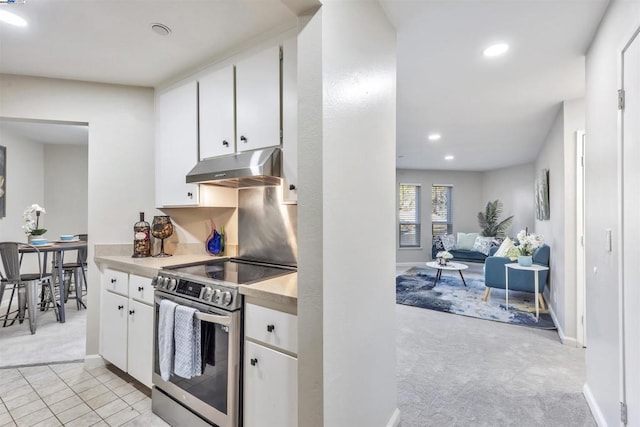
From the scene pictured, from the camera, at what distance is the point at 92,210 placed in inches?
105

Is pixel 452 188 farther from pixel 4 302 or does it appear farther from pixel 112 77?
pixel 4 302

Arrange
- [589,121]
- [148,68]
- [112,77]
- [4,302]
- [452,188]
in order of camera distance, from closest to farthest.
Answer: [589,121] < [148,68] < [112,77] < [4,302] < [452,188]

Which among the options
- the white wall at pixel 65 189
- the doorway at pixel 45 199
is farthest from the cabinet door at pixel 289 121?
the white wall at pixel 65 189

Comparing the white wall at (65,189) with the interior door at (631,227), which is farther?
the white wall at (65,189)

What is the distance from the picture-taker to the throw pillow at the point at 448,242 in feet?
25.0

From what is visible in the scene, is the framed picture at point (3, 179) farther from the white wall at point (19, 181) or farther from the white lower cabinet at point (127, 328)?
the white lower cabinet at point (127, 328)

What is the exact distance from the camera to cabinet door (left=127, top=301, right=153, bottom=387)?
2.11 metres

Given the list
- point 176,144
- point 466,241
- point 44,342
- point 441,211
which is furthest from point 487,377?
point 441,211

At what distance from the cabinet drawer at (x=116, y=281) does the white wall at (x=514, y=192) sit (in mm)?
7497

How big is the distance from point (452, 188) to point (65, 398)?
27.1 feet

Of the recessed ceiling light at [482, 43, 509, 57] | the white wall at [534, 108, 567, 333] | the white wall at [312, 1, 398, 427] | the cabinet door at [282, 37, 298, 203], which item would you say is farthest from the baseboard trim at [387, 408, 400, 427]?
the recessed ceiling light at [482, 43, 509, 57]

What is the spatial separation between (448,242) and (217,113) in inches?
271

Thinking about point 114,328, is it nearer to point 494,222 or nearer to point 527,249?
point 527,249

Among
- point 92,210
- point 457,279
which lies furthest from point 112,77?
point 457,279
